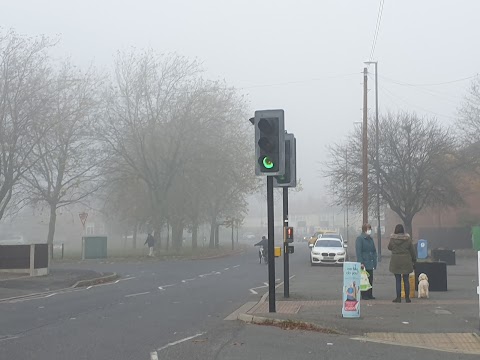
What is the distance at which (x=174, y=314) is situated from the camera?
539 inches

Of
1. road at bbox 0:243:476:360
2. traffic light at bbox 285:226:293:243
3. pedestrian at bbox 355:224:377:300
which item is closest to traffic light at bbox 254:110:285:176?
road at bbox 0:243:476:360

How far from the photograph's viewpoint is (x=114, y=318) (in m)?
13.1

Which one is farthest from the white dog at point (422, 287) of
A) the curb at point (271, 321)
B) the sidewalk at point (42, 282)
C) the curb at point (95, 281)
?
the curb at point (95, 281)

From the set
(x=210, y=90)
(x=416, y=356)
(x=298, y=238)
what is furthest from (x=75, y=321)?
(x=298, y=238)

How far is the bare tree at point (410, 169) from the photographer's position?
39219 millimetres

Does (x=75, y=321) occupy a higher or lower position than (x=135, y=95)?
lower

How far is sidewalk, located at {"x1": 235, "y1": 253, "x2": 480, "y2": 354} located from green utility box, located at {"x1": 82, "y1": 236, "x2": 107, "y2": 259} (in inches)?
1068

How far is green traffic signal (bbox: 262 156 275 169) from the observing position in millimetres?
11945

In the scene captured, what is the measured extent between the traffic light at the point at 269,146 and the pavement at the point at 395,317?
2.64 meters

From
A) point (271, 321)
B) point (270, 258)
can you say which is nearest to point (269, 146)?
point (270, 258)

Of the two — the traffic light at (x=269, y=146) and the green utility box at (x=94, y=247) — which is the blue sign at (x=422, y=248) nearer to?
the green utility box at (x=94, y=247)

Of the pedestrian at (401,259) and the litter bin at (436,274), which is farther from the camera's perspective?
the litter bin at (436,274)

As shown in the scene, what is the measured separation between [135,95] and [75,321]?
32542 mm

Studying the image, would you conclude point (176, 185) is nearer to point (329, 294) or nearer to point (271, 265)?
point (329, 294)
